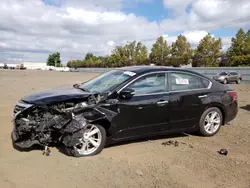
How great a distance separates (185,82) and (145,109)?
1227 millimetres

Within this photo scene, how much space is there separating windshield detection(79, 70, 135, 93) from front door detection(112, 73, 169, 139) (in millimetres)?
279

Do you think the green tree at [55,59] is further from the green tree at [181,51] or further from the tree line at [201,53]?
the green tree at [181,51]

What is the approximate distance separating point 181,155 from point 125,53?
8027 centimetres

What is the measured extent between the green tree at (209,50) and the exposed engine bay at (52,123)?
165ft

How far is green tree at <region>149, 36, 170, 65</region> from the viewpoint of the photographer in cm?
6191

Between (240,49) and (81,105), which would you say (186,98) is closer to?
(81,105)

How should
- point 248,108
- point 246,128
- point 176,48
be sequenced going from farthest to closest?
point 176,48 < point 248,108 < point 246,128

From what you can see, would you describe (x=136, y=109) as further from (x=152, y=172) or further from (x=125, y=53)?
(x=125, y=53)

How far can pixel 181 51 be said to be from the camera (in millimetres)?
57062

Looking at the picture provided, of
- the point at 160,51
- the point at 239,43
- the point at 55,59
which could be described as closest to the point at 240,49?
the point at 239,43

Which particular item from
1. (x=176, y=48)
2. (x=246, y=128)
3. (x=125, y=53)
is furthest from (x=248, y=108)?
(x=125, y=53)

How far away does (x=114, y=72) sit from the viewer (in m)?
5.78

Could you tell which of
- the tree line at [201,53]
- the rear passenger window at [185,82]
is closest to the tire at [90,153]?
the rear passenger window at [185,82]

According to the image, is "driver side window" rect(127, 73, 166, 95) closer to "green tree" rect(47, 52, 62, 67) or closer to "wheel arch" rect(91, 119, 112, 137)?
"wheel arch" rect(91, 119, 112, 137)
